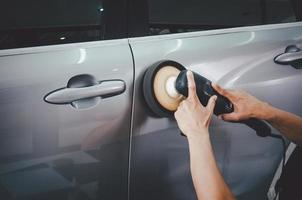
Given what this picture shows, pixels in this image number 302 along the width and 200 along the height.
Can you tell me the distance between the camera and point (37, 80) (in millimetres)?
1110

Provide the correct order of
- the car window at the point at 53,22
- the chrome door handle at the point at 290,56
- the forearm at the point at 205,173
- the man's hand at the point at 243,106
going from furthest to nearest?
the chrome door handle at the point at 290,56 → the man's hand at the point at 243,106 → the car window at the point at 53,22 → the forearm at the point at 205,173

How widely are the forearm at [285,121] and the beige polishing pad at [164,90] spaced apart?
0.33 meters

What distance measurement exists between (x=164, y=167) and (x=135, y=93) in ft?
0.84

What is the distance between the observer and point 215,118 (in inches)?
54.2

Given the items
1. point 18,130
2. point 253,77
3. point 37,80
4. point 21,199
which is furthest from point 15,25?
point 253,77

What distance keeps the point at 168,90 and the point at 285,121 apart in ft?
1.56

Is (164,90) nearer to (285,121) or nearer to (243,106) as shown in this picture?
(243,106)

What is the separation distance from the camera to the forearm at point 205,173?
42.1 inches

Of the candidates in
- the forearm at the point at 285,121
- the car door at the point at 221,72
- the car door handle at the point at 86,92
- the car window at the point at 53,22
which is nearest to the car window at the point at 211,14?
the car door at the point at 221,72

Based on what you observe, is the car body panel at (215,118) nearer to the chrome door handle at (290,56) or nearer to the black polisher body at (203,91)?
the chrome door handle at (290,56)

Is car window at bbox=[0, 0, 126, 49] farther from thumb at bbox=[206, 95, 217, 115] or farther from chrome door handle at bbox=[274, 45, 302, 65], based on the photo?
chrome door handle at bbox=[274, 45, 302, 65]

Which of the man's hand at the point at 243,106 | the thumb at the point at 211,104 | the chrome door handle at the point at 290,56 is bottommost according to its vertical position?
Result: the man's hand at the point at 243,106

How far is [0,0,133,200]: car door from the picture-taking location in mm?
1089

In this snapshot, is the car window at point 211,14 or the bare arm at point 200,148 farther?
the car window at point 211,14
